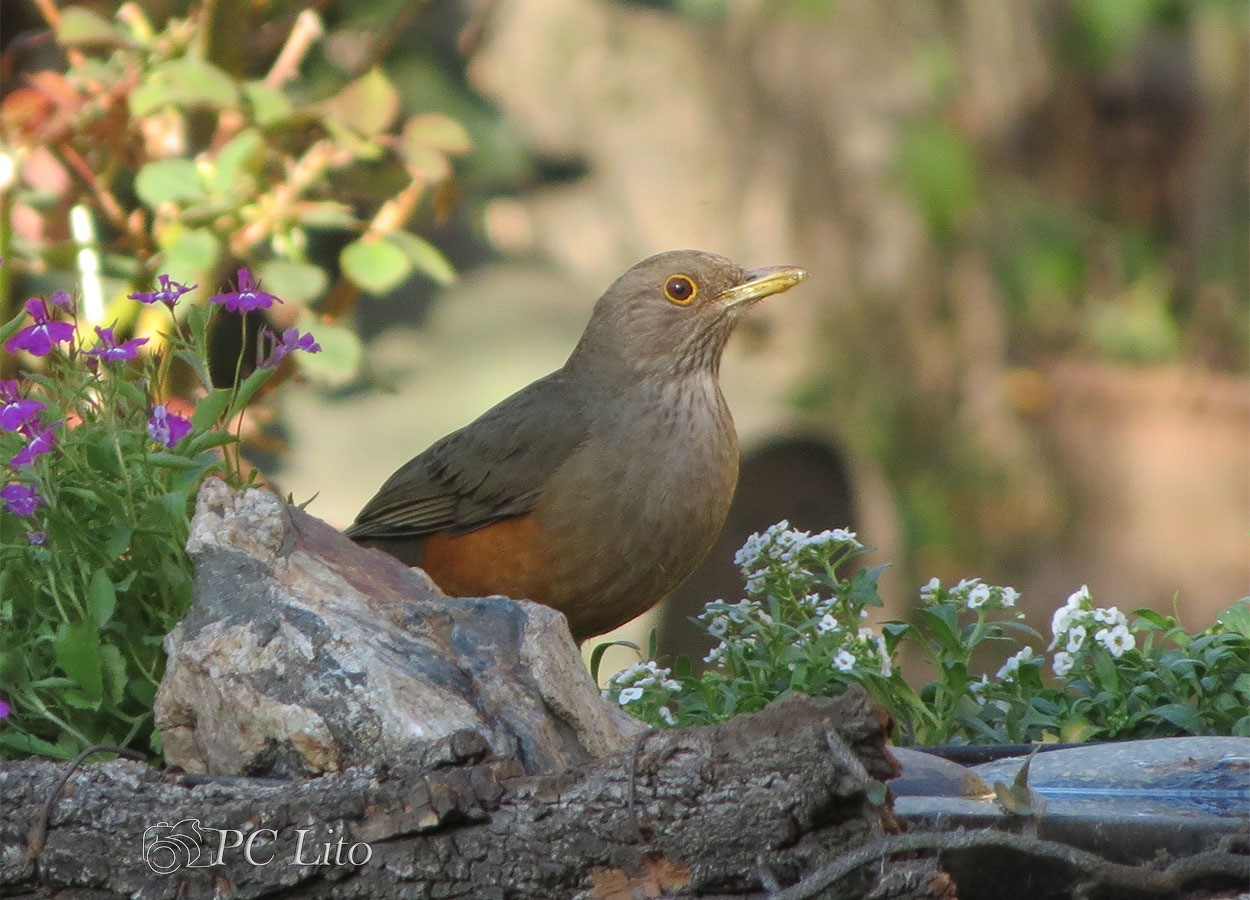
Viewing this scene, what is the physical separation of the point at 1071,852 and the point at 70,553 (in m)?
1.70

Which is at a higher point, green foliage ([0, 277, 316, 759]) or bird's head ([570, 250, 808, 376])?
bird's head ([570, 250, 808, 376])

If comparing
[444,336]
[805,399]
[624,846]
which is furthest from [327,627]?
[805,399]

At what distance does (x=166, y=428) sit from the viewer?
3.02 meters

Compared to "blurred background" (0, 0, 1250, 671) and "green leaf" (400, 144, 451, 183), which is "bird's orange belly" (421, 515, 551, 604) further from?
"green leaf" (400, 144, 451, 183)

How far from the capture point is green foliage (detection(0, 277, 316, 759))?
9.43 ft

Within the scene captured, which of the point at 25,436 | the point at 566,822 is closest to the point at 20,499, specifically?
the point at 25,436

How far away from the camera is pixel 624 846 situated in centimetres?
229

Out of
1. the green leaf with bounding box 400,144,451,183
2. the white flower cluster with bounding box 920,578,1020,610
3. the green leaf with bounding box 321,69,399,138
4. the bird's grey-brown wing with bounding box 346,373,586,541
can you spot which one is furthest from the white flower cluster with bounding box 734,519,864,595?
the green leaf with bounding box 321,69,399,138

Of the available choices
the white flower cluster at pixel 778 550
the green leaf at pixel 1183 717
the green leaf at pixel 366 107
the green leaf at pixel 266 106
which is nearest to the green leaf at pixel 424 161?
the green leaf at pixel 366 107

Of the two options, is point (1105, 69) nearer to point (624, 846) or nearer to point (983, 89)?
point (983, 89)

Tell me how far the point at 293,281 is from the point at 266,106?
63 centimetres

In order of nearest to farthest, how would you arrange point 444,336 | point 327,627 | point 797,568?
1. point 327,627
2. point 797,568
3. point 444,336

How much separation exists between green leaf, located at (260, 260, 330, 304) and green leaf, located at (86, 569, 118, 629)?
2.27 meters

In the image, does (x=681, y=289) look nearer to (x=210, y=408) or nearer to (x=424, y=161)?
(x=424, y=161)
